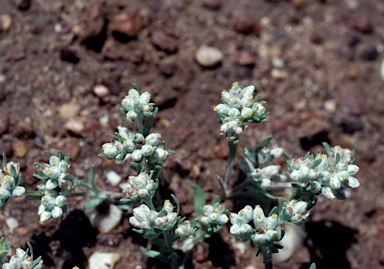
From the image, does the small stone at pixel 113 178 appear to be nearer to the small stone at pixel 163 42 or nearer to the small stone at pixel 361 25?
the small stone at pixel 163 42

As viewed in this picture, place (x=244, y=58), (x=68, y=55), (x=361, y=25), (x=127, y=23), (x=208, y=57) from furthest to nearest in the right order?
1. (x=361, y=25)
2. (x=244, y=58)
3. (x=208, y=57)
4. (x=127, y=23)
5. (x=68, y=55)

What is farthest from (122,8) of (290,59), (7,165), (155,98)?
(7,165)

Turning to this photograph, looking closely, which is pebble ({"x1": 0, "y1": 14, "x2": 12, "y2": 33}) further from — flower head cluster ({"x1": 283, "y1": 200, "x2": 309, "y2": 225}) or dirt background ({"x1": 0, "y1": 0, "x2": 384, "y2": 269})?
flower head cluster ({"x1": 283, "y1": 200, "x2": 309, "y2": 225})

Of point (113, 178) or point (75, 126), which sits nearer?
point (113, 178)

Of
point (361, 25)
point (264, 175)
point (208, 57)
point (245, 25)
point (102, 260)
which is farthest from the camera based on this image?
point (361, 25)

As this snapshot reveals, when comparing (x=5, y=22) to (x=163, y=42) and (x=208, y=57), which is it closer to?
(x=163, y=42)

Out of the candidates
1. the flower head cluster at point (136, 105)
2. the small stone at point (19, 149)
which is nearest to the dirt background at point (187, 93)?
the small stone at point (19, 149)

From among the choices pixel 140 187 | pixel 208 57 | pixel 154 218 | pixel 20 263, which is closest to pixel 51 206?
pixel 20 263
